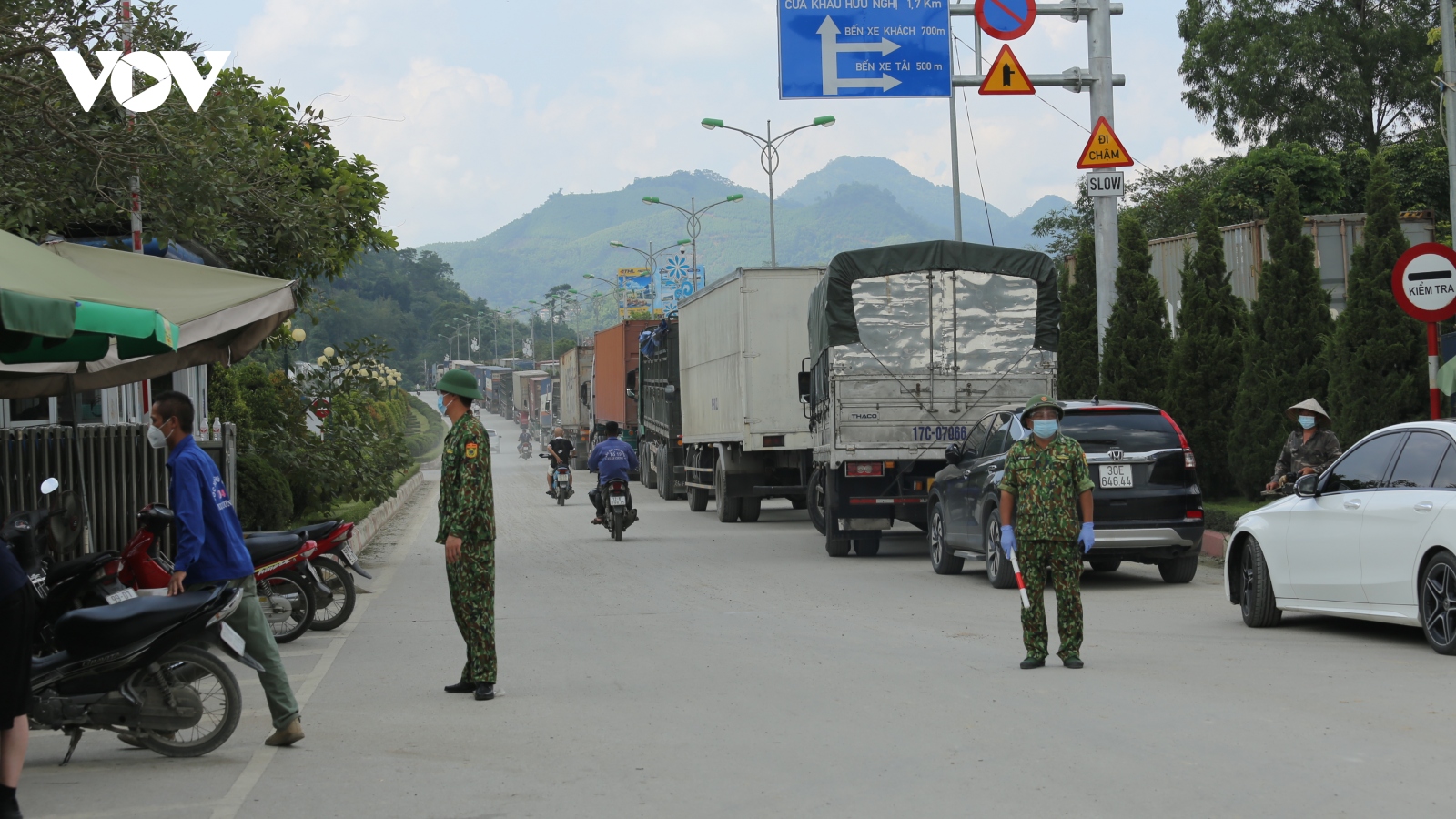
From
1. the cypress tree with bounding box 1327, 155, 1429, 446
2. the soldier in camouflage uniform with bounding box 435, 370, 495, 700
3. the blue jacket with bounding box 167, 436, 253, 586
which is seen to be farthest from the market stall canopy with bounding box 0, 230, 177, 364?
the cypress tree with bounding box 1327, 155, 1429, 446

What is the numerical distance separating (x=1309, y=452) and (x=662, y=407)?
21.1m

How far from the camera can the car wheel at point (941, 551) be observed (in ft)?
52.8

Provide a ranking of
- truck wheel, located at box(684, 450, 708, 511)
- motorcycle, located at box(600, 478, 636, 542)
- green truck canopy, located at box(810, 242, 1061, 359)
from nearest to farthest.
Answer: green truck canopy, located at box(810, 242, 1061, 359) < motorcycle, located at box(600, 478, 636, 542) < truck wheel, located at box(684, 450, 708, 511)

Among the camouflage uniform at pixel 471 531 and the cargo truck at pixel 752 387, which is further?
the cargo truck at pixel 752 387

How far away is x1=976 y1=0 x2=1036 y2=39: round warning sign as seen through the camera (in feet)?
64.2

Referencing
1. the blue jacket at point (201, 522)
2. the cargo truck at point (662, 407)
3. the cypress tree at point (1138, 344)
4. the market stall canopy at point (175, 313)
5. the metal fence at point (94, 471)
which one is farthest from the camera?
the cargo truck at point (662, 407)

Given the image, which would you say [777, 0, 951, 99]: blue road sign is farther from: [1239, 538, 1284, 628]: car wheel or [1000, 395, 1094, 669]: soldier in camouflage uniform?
[1000, 395, 1094, 669]: soldier in camouflage uniform

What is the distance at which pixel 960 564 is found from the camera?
53.2ft

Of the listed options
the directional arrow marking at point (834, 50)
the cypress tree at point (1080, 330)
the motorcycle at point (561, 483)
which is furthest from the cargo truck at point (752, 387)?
the cypress tree at point (1080, 330)

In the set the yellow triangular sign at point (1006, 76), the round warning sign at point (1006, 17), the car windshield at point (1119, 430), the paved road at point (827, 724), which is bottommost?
the paved road at point (827, 724)

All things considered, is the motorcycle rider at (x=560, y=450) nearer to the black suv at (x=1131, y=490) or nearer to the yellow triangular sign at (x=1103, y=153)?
the yellow triangular sign at (x=1103, y=153)

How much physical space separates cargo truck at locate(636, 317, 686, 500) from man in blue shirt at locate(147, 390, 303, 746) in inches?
920

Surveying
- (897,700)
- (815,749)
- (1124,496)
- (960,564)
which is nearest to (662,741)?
(815,749)

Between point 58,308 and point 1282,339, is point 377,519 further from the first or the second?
point 58,308
